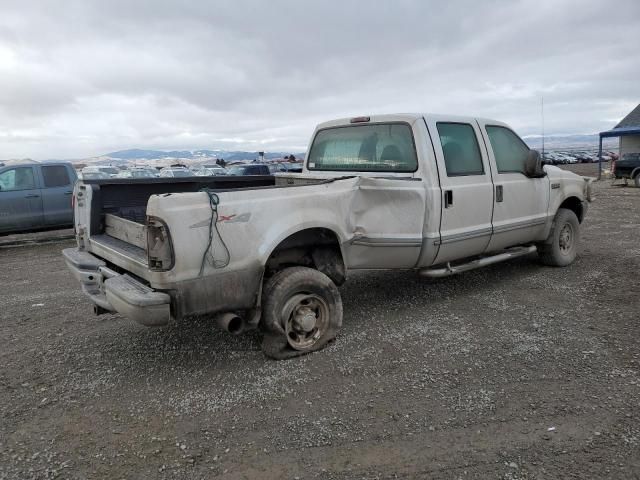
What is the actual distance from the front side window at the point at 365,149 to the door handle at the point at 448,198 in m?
0.40

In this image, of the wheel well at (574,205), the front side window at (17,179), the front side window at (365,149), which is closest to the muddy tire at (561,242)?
the wheel well at (574,205)

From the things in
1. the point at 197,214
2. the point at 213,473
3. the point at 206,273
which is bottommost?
the point at 213,473

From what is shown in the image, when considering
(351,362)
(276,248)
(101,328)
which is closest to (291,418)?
(351,362)

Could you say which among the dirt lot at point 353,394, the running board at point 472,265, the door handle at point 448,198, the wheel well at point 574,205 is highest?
the door handle at point 448,198

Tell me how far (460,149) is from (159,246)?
3.33 m

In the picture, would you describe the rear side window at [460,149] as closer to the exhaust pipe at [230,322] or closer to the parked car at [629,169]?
the exhaust pipe at [230,322]

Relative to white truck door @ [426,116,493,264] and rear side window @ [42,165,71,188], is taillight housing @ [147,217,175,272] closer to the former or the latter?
white truck door @ [426,116,493,264]

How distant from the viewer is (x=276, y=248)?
405cm

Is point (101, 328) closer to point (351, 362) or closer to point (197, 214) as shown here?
point (197, 214)

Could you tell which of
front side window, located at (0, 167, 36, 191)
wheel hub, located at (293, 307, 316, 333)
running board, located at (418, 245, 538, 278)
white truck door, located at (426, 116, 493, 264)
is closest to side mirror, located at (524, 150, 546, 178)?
white truck door, located at (426, 116, 493, 264)

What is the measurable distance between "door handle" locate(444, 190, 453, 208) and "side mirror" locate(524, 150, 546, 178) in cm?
153

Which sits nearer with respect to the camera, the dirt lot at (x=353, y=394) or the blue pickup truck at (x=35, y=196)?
the dirt lot at (x=353, y=394)

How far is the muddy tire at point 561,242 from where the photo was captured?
6.52 metres

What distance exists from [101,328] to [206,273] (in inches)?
80.9
